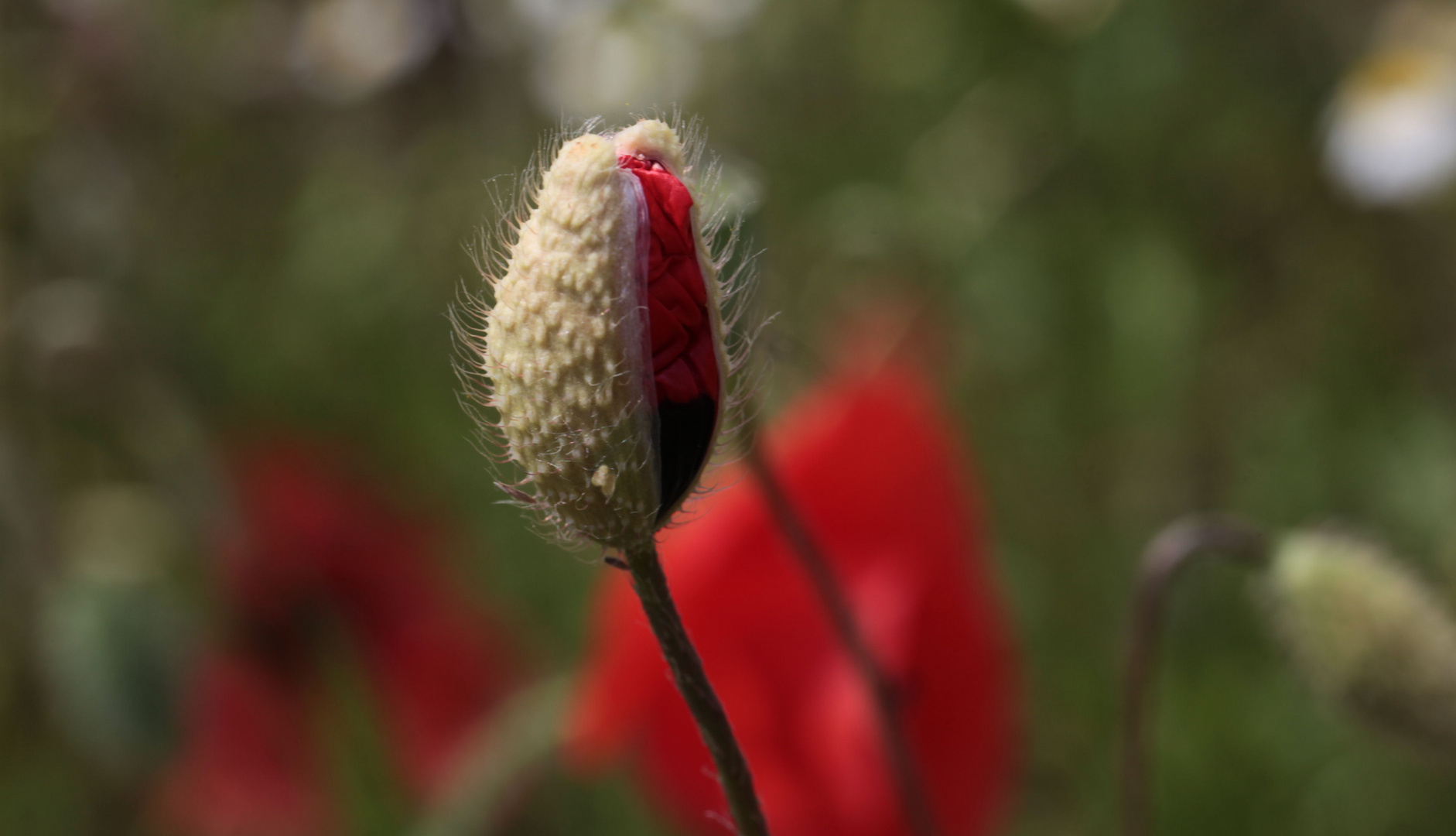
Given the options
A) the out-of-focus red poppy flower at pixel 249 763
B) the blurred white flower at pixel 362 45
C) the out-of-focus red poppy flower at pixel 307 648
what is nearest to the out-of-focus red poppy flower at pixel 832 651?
the out-of-focus red poppy flower at pixel 307 648

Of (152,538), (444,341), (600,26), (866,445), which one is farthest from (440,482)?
(866,445)

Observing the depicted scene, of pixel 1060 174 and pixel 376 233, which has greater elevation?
pixel 376 233

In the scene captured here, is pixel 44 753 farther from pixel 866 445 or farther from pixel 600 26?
pixel 866 445

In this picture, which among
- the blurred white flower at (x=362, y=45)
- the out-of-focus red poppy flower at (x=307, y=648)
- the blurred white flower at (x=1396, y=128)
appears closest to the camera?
the blurred white flower at (x=1396, y=128)

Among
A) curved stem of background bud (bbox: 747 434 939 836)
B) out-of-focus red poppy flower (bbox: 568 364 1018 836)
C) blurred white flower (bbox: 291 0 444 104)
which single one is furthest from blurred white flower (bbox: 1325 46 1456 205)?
blurred white flower (bbox: 291 0 444 104)

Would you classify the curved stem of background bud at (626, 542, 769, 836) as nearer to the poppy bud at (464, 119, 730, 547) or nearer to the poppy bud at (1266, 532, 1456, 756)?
the poppy bud at (464, 119, 730, 547)

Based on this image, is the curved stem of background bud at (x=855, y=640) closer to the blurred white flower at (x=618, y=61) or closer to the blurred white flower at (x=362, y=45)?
the blurred white flower at (x=618, y=61)
